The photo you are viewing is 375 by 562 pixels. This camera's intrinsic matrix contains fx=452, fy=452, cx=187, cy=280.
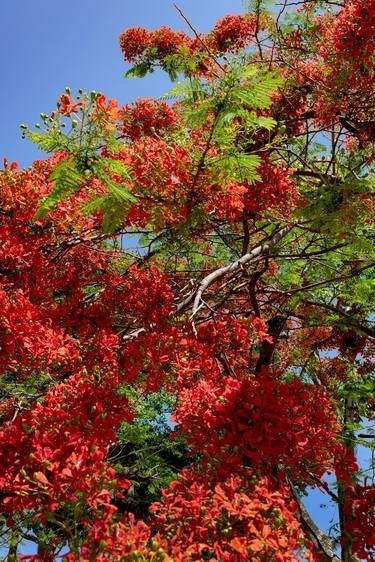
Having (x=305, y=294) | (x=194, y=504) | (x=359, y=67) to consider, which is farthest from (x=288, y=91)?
(x=194, y=504)

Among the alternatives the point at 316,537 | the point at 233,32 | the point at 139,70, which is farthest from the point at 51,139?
the point at 139,70

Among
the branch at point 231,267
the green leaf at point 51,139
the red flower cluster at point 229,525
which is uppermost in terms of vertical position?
the branch at point 231,267

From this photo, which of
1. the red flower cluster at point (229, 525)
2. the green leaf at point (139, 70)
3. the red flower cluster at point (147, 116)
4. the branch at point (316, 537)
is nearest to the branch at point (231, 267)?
the red flower cluster at point (229, 525)

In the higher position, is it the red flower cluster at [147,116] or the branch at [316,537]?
the red flower cluster at [147,116]

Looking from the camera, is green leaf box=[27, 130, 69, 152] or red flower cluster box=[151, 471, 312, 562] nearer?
red flower cluster box=[151, 471, 312, 562]

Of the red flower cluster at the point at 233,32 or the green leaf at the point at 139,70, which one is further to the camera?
the green leaf at the point at 139,70

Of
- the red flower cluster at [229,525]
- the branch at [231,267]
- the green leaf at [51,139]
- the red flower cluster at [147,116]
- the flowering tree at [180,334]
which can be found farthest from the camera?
the red flower cluster at [147,116]

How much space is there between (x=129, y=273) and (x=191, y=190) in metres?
1.80

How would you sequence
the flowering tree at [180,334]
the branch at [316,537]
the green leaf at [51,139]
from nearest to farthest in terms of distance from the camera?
the flowering tree at [180,334]
the green leaf at [51,139]
the branch at [316,537]

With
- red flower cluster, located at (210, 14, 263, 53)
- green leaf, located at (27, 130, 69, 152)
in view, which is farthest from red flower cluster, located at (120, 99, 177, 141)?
green leaf, located at (27, 130, 69, 152)

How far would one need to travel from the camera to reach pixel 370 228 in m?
5.20

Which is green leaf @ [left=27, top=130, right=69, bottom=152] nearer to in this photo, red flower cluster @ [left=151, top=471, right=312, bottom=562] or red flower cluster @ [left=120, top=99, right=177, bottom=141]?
red flower cluster @ [left=151, top=471, right=312, bottom=562]

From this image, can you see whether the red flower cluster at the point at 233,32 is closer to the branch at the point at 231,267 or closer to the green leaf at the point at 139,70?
the green leaf at the point at 139,70

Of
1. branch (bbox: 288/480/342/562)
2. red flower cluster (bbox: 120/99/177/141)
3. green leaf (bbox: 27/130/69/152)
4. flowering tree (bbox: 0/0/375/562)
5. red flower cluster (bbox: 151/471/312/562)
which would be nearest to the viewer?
red flower cluster (bbox: 151/471/312/562)
